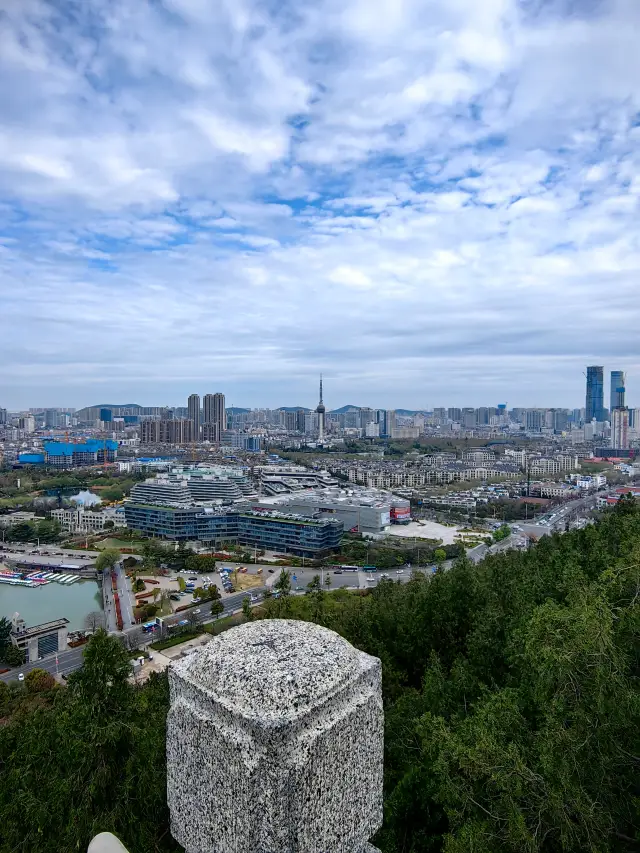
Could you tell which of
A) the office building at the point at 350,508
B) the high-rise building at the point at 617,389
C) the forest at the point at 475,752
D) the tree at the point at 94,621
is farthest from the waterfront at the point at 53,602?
the high-rise building at the point at 617,389

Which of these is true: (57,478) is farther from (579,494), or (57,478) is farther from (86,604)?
(579,494)

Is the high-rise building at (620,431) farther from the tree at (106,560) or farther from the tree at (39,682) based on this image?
the tree at (39,682)

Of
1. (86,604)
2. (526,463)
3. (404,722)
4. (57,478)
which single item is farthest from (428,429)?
(404,722)

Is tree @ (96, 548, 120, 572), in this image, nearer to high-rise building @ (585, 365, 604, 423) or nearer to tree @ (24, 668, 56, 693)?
tree @ (24, 668, 56, 693)

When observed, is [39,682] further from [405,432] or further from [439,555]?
[405,432]

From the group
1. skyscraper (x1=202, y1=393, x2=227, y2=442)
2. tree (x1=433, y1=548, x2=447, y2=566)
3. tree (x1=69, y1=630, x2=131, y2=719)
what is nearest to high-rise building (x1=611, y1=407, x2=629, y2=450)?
tree (x1=433, y1=548, x2=447, y2=566)

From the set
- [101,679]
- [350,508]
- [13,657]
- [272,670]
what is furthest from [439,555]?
[272,670]
